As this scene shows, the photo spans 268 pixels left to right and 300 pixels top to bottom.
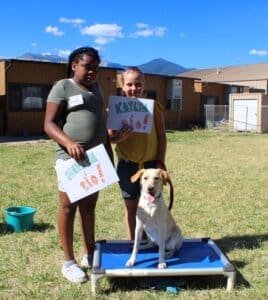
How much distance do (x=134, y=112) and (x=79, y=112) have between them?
1.92 feet

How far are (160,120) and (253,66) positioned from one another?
5253 cm

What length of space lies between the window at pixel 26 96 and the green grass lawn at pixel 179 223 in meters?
8.84

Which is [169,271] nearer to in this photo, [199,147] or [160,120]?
[160,120]


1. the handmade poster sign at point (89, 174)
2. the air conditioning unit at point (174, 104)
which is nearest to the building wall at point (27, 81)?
the air conditioning unit at point (174, 104)

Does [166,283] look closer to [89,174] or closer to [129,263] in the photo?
[129,263]

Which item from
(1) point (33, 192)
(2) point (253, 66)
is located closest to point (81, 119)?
(1) point (33, 192)

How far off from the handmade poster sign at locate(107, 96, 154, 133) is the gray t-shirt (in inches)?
10.7

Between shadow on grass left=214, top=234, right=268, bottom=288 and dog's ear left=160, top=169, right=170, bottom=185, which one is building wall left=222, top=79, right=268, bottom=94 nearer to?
shadow on grass left=214, top=234, right=268, bottom=288

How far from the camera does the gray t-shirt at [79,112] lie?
4.12 meters

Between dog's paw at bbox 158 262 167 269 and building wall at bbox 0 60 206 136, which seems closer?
dog's paw at bbox 158 262 167 269

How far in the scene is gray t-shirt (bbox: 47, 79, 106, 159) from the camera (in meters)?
4.12

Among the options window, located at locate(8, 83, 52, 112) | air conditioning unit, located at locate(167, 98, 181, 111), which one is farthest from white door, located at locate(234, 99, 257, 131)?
window, located at locate(8, 83, 52, 112)

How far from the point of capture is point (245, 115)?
97.2ft

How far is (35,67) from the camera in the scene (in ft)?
72.0
